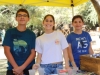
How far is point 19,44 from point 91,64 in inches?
31.7

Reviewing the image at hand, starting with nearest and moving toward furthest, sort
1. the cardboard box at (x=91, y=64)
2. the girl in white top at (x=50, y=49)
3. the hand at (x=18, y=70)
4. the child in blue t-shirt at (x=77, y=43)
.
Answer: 1. the cardboard box at (x=91, y=64)
2. the girl in white top at (x=50, y=49)
3. the hand at (x=18, y=70)
4. the child in blue t-shirt at (x=77, y=43)

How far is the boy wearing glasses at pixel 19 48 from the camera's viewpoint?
2054 mm

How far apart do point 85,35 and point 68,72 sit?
86cm

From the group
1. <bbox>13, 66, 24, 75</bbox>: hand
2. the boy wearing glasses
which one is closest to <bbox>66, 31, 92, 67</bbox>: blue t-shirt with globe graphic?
the boy wearing glasses

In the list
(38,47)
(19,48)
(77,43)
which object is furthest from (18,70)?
(77,43)

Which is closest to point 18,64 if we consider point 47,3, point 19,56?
point 19,56

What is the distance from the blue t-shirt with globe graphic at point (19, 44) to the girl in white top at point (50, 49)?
0.62 ft

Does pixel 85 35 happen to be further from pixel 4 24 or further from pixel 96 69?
pixel 4 24

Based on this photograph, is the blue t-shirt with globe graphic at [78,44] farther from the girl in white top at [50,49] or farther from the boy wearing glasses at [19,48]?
the boy wearing glasses at [19,48]

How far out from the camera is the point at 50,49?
1884 millimetres

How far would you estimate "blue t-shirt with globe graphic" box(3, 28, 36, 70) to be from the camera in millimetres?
2064

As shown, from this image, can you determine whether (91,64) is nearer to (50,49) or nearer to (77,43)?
(50,49)

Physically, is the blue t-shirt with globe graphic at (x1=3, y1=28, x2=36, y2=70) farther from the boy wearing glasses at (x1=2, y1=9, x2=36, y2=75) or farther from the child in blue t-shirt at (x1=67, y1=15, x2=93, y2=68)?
the child in blue t-shirt at (x1=67, y1=15, x2=93, y2=68)

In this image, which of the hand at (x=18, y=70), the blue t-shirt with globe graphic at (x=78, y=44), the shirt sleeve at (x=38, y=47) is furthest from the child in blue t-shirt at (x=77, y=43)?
the hand at (x=18, y=70)
